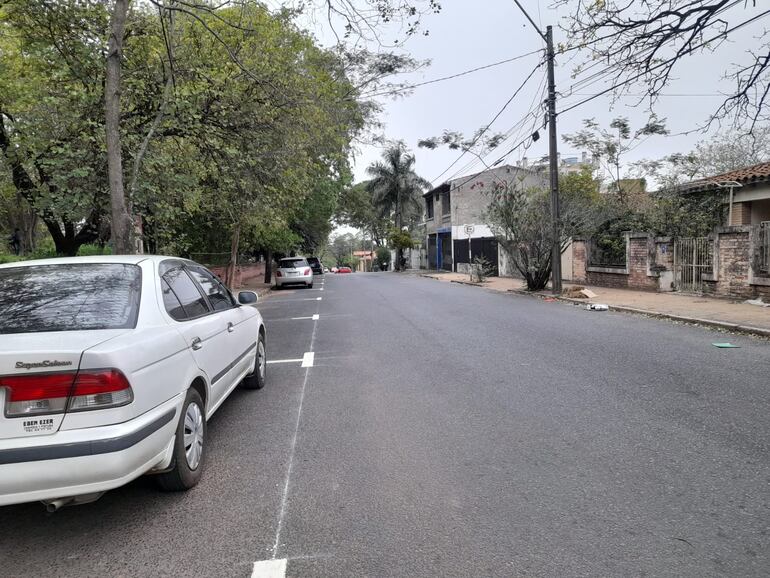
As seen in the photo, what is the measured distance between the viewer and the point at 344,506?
345cm

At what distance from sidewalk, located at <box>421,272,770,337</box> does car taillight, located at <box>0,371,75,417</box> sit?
10.2m

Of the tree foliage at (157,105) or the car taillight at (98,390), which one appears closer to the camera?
the car taillight at (98,390)

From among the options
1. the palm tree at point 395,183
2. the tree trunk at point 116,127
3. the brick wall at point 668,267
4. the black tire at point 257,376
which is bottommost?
the black tire at point 257,376

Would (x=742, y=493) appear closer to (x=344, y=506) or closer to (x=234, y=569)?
(x=344, y=506)

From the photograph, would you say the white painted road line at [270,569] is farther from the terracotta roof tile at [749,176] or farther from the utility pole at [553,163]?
the terracotta roof tile at [749,176]

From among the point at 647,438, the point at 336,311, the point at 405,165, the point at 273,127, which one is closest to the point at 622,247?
the point at 336,311

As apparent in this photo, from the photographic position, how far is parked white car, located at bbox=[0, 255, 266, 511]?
2854mm

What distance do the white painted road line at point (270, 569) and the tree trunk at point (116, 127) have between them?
6400mm

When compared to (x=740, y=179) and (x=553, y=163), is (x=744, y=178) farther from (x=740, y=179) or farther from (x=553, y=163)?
(x=553, y=163)

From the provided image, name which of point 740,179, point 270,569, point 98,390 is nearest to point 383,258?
point 740,179

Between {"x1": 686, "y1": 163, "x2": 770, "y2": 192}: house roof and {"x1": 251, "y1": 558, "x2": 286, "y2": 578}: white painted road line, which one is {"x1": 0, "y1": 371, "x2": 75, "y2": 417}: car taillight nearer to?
{"x1": 251, "y1": 558, "x2": 286, "y2": 578}: white painted road line

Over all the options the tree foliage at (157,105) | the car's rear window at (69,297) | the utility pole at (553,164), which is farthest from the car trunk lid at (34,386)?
the utility pole at (553,164)

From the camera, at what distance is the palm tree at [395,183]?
4941 cm

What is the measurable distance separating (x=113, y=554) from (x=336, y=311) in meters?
12.0
